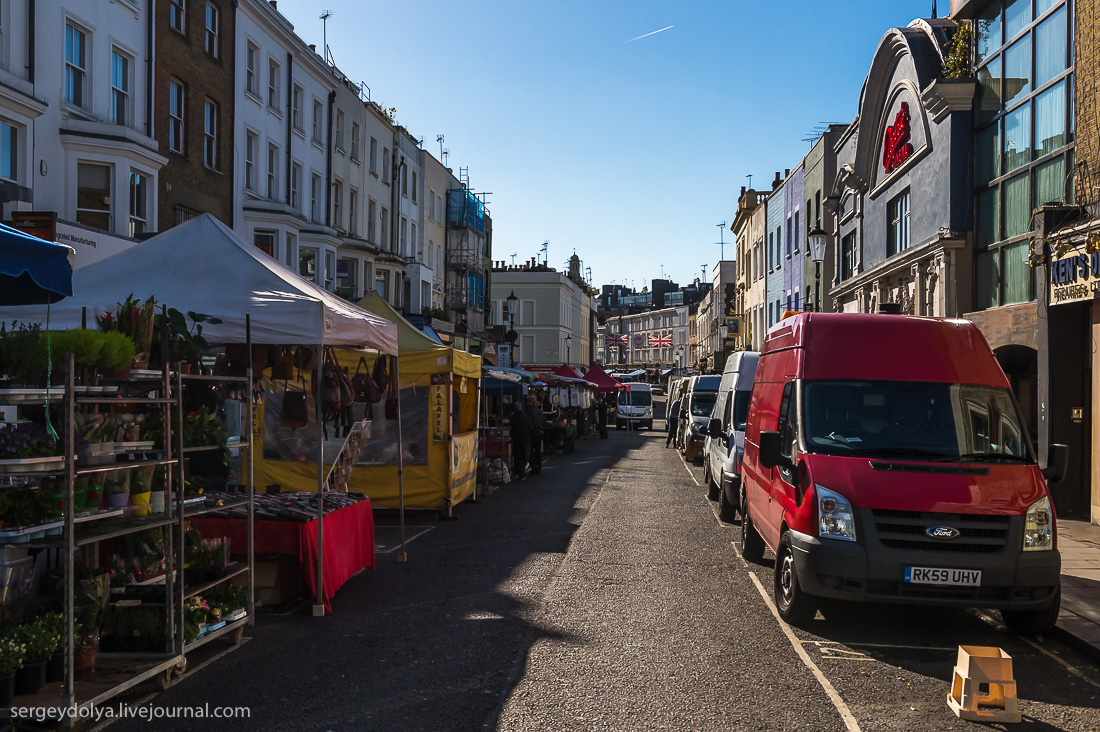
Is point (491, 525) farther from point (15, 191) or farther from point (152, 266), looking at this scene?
point (15, 191)

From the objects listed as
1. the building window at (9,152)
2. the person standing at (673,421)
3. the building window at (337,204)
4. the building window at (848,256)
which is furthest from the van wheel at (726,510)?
the building window at (337,204)

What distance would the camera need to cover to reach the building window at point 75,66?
763 inches

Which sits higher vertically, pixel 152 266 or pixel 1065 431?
pixel 152 266

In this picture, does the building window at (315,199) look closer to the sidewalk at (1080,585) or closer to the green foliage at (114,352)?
the sidewalk at (1080,585)

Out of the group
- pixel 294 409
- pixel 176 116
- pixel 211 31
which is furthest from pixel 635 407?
pixel 294 409

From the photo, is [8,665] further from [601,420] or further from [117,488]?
[601,420]

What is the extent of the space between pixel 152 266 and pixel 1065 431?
13.1 m

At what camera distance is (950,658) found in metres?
7.14

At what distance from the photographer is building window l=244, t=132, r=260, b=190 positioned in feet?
92.9

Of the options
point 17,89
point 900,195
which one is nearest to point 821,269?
point 900,195

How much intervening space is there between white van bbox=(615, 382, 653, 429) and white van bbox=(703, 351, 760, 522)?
111 feet

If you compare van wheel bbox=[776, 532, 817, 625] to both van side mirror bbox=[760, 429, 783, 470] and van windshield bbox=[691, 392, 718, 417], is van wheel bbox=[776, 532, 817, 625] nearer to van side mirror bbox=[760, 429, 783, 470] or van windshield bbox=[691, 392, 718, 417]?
van side mirror bbox=[760, 429, 783, 470]

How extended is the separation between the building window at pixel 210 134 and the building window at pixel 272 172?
363cm

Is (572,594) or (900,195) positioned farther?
(900,195)
